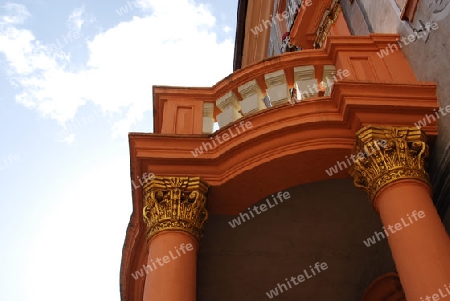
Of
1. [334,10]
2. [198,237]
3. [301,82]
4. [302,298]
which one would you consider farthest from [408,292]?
[334,10]

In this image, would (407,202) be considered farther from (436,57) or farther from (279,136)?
(436,57)

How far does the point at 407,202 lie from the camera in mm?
5645

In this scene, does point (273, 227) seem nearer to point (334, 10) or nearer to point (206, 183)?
point (206, 183)

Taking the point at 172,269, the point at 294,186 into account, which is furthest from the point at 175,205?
the point at 294,186

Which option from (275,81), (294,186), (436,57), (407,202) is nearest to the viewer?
(407,202)

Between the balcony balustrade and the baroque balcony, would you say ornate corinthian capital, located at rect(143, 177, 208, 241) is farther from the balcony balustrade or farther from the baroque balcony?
the balcony balustrade

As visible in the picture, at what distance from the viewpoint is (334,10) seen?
12508 millimetres

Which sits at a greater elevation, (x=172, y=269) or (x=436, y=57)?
(x=436, y=57)

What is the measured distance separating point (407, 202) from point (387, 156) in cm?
65

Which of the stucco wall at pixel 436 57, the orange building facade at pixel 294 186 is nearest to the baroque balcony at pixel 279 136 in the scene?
the orange building facade at pixel 294 186

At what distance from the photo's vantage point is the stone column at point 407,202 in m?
5.03

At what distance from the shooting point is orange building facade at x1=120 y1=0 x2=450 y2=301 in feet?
19.0

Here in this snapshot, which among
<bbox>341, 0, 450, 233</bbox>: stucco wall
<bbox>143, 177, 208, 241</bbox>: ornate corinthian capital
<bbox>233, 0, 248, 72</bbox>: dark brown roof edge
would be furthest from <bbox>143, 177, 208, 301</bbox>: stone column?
<bbox>233, 0, 248, 72</bbox>: dark brown roof edge

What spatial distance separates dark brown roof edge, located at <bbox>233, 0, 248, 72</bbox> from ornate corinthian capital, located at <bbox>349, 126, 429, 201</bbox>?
12.2m
